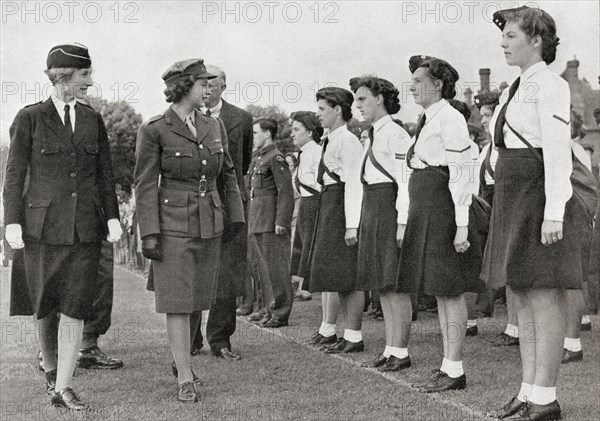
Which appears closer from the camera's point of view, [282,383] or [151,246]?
[151,246]

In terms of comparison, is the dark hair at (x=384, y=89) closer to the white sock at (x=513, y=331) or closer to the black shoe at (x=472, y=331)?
the white sock at (x=513, y=331)

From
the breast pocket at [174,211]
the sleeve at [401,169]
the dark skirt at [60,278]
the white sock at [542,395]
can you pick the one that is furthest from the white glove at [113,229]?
the white sock at [542,395]

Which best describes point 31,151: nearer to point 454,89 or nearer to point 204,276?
point 204,276

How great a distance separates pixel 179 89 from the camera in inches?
228

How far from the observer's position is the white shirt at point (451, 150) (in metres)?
5.70

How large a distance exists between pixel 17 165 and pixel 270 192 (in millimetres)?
5259

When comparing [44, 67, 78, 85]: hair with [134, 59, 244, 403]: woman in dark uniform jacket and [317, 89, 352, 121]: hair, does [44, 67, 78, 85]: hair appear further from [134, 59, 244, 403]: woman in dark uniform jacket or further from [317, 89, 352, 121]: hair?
[317, 89, 352, 121]: hair

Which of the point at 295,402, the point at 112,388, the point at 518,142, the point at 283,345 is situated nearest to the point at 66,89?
the point at 112,388

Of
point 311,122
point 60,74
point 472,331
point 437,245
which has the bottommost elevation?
point 472,331

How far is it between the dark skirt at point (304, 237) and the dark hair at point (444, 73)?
2731 mm

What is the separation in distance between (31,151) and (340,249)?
3.19 m

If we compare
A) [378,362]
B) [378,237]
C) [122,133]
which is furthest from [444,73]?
[122,133]

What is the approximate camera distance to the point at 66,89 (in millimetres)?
5656

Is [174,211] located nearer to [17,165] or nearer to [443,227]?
[17,165]
